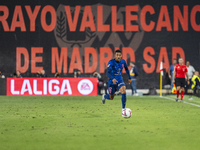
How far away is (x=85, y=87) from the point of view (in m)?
21.0

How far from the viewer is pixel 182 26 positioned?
936 inches

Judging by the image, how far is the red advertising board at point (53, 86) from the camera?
20.9 m

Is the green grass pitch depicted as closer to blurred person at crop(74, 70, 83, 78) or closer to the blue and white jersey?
the blue and white jersey

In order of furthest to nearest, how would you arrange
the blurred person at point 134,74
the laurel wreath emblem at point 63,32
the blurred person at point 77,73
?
the laurel wreath emblem at point 63,32, the blurred person at point 77,73, the blurred person at point 134,74

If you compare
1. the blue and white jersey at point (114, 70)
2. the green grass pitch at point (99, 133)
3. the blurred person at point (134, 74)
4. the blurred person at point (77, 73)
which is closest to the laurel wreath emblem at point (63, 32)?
the blurred person at point (77, 73)

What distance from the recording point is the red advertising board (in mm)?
20875

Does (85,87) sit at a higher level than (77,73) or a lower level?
lower

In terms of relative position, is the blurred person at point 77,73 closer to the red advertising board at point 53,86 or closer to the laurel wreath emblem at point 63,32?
the red advertising board at point 53,86

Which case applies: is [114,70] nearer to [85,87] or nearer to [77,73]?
[85,87]

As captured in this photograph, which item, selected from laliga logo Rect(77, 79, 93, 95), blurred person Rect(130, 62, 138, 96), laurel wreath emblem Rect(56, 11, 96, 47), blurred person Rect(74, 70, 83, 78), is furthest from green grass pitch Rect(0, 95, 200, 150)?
laurel wreath emblem Rect(56, 11, 96, 47)

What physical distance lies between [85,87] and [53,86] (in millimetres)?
2119

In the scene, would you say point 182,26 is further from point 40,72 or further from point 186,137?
point 186,137

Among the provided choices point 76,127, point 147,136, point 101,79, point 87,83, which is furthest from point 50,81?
point 147,136

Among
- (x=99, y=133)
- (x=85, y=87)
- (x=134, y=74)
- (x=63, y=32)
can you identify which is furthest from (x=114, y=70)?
(x=63, y=32)
